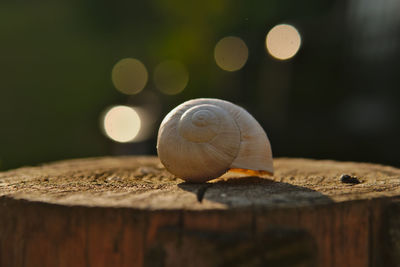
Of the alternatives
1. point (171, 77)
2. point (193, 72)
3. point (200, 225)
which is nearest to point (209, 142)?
point (200, 225)

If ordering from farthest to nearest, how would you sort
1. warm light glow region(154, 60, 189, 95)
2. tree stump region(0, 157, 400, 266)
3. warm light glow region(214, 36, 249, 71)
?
warm light glow region(154, 60, 189, 95)
warm light glow region(214, 36, 249, 71)
tree stump region(0, 157, 400, 266)

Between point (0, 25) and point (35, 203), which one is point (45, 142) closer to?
point (0, 25)

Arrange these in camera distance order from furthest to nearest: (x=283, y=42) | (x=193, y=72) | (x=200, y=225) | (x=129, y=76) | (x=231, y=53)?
(x=129, y=76)
(x=193, y=72)
(x=231, y=53)
(x=283, y=42)
(x=200, y=225)

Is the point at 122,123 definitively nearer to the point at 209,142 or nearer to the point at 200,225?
the point at 209,142

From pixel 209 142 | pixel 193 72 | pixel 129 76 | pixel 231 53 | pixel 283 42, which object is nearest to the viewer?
pixel 209 142

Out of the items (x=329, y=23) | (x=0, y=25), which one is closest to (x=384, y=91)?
(x=329, y=23)

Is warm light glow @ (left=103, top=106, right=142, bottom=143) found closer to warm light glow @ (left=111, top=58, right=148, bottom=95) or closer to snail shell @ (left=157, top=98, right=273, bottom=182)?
warm light glow @ (left=111, top=58, right=148, bottom=95)

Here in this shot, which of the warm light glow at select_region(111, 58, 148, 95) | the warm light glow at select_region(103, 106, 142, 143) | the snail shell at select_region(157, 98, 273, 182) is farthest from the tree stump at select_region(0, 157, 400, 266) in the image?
the warm light glow at select_region(111, 58, 148, 95)
